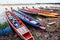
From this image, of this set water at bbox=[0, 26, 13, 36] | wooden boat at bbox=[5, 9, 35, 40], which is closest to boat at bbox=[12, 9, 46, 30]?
wooden boat at bbox=[5, 9, 35, 40]

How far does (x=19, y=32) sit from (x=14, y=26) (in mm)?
262

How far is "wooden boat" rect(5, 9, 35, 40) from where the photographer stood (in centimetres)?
464

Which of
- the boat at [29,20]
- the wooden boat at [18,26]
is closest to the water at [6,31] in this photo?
the wooden boat at [18,26]

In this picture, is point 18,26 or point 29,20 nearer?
point 18,26

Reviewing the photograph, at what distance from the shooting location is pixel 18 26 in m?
4.95

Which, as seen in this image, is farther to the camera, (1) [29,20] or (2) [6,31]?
(1) [29,20]

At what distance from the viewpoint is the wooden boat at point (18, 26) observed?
15.2 ft

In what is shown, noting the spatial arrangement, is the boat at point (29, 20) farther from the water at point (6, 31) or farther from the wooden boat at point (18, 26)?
the water at point (6, 31)

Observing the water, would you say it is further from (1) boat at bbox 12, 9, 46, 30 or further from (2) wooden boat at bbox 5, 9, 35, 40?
(1) boat at bbox 12, 9, 46, 30

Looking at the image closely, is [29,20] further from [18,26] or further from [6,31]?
[6,31]

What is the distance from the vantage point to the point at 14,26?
16.2 ft

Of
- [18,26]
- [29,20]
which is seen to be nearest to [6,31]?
[18,26]

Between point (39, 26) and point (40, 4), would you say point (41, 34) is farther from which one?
point (40, 4)

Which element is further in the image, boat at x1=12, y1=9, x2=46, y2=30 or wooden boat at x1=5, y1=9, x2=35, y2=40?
boat at x1=12, y1=9, x2=46, y2=30
